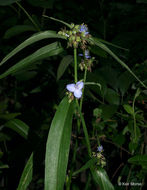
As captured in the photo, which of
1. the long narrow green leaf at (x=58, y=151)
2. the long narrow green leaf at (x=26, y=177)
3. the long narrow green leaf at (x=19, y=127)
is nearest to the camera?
the long narrow green leaf at (x=58, y=151)

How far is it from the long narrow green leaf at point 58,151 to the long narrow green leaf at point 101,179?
0.66 feet

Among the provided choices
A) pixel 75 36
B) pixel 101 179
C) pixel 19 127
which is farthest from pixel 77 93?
pixel 19 127

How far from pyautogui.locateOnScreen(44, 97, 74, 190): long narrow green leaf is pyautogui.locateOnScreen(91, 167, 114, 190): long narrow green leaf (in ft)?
0.66

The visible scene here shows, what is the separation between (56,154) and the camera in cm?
65

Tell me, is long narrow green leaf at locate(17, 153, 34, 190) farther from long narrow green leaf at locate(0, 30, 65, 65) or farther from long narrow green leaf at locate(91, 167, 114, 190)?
long narrow green leaf at locate(0, 30, 65, 65)

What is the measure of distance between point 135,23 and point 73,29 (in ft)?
4.61

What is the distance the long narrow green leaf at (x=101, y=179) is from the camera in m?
0.79

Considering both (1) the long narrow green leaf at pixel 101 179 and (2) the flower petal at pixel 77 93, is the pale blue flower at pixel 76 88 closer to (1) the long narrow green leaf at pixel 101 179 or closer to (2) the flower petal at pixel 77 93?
(2) the flower petal at pixel 77 93

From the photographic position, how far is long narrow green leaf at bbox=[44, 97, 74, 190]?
63 cm

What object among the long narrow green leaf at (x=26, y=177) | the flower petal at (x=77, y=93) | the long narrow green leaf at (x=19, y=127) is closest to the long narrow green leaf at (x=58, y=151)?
the flower petal at (x=77, y=93)

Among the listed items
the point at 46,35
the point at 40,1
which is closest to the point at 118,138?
the point at 46,35

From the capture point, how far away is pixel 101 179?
805 millimetres

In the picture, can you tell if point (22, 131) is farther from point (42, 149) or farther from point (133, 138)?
point (133, 138)

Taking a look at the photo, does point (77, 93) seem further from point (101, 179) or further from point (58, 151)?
point (101, 179)
